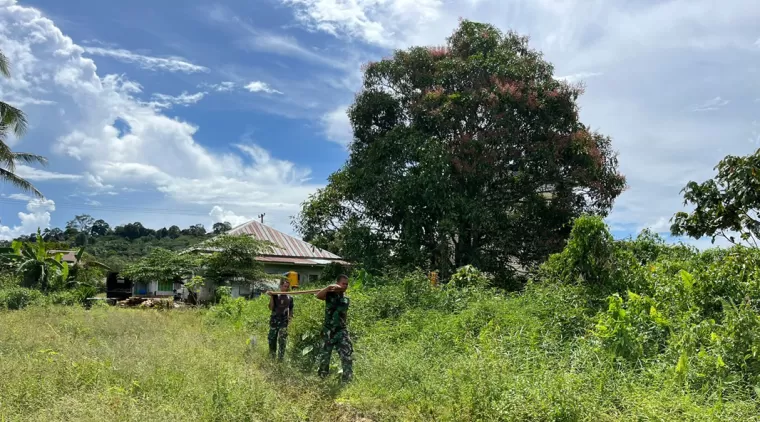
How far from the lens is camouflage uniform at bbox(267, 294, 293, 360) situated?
8.52m

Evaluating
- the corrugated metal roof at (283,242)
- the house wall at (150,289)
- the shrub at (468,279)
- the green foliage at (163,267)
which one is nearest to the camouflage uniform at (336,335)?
the shrub at (468,279)

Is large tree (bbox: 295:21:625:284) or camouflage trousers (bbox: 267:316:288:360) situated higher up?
large tree (bbox: 295:21:625:284)

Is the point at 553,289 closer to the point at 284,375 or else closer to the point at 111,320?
the point at 284,375

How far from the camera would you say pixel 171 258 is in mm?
20781

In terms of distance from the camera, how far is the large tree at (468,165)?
1423cm

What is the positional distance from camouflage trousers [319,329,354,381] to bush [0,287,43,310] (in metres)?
12.0

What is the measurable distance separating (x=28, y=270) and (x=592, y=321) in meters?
18.5

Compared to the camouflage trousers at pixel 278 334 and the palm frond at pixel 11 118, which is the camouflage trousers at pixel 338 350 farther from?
the palm frond at pixel 11 118

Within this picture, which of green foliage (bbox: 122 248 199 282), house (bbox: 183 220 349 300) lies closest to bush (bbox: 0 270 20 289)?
green foliage (bbox: 122 248 199 282)

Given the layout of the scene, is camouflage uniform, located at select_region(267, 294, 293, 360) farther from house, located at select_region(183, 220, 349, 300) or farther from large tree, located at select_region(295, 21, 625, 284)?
house, located at select_region(183, 220, 349, 300)

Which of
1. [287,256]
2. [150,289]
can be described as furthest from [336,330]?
[150,289]

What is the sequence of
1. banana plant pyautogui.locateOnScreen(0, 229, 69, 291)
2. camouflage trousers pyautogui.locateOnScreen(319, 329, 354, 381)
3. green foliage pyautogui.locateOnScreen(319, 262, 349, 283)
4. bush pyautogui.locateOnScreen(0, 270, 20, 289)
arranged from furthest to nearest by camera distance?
banana plant pyautogui.locateOnScreen(0, 229, 69, 291)
bush pyautogui.locateOnScreen(0, 270, 20, 289)
green foliage pyautogui.locateOnScreen(319, 262, 349, 283)
camouflage trousers pyautogui.locateOnScreen(319, 329, 354, 381)

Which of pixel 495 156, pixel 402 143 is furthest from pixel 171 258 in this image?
pixel 495 156

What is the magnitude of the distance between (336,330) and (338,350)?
265mm
